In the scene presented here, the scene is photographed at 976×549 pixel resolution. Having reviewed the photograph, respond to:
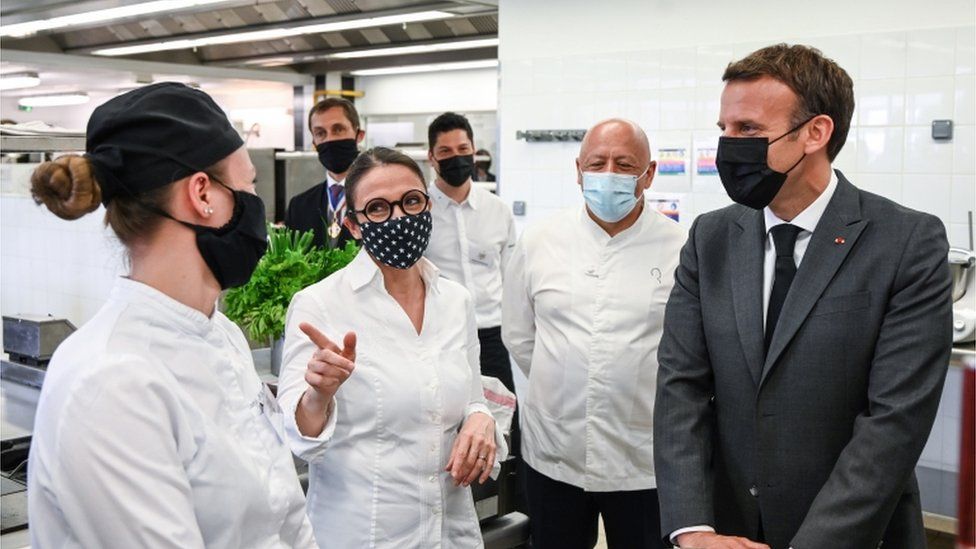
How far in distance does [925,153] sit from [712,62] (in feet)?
3.91

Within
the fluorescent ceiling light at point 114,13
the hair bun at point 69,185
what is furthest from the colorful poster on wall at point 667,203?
the hair bun at point 69,185

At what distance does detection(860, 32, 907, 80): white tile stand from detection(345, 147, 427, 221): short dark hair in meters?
3.20

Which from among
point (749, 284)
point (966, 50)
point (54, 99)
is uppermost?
point (54, 99)

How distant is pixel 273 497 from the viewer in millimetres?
1427

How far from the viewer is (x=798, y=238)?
1.96m

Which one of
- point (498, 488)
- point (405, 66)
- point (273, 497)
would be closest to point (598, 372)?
point (498, 488)

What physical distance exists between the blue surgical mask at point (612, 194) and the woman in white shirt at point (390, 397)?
651mm

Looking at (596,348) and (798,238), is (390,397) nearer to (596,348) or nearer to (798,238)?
(596,348)

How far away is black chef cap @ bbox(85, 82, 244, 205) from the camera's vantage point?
4.37 ft

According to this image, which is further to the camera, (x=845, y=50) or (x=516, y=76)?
(x=516, y=76)

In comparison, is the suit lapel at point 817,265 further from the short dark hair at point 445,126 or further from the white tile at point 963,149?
the white tile at point 963,149

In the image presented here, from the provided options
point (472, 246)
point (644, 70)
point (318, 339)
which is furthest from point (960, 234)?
point (318, 339)

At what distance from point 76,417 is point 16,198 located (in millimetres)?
5163

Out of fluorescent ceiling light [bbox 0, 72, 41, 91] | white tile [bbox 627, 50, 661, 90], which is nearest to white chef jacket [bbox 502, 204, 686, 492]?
white tile [bbox 627, 50, 661, 90]
